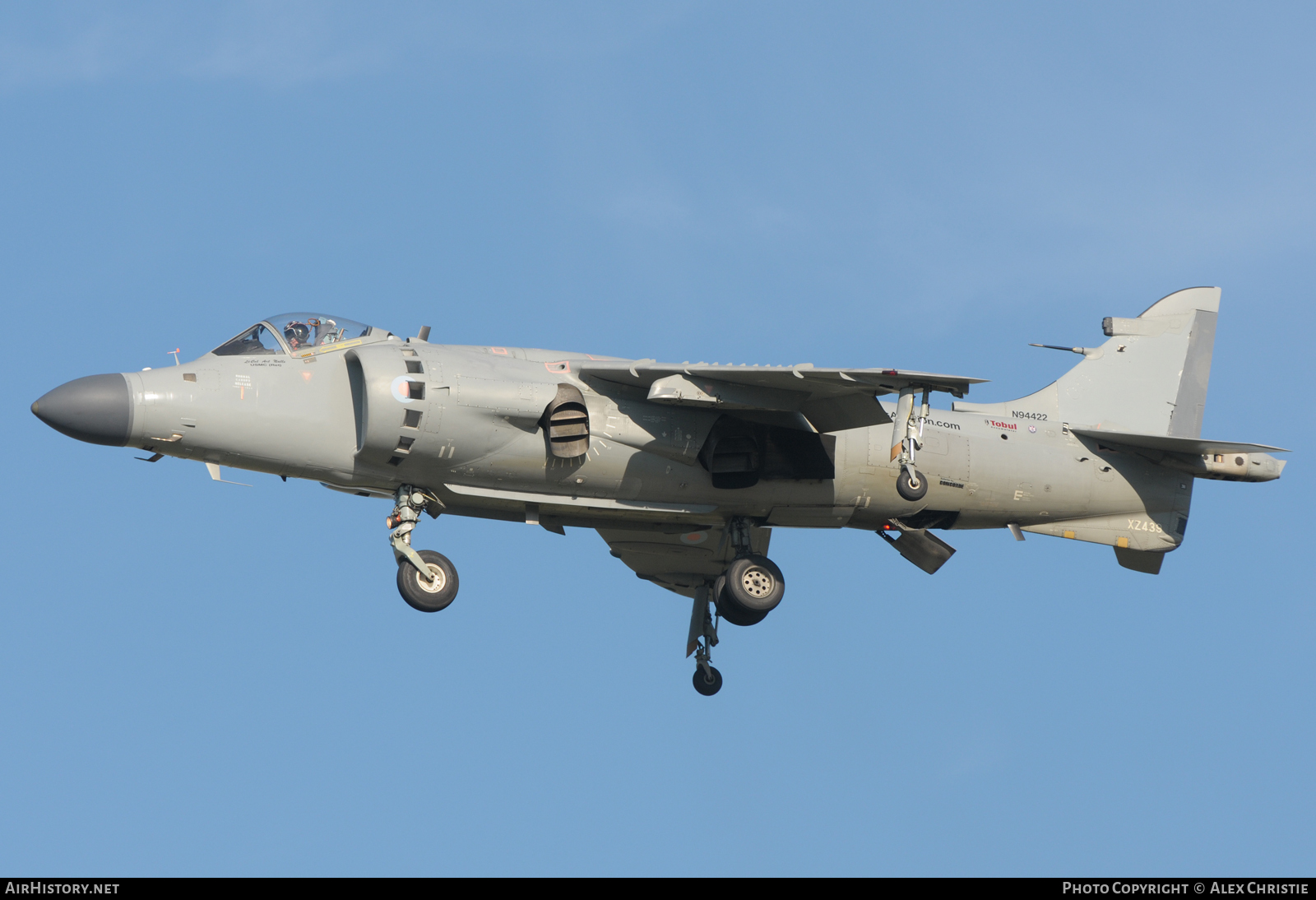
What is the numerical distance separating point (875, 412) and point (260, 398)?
8114 mm

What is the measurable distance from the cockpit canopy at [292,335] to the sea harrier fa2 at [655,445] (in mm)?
27

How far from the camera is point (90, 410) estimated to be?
747 inches

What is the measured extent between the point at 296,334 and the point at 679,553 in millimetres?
7340

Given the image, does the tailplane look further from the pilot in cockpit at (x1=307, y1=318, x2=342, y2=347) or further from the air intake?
the pilot in cockpit at (x1=307, y1=318, x2=342, y2=347)

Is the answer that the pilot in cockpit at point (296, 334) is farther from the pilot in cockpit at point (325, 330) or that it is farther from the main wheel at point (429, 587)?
the main wheel at point (429, 587)

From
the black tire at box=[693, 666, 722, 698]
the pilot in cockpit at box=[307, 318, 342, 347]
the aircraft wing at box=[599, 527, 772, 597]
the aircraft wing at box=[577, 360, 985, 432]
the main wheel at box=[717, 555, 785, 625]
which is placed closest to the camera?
the aircraft wing at box=[577, 360, 985, 432]

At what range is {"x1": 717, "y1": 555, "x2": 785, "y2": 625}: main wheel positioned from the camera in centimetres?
2183

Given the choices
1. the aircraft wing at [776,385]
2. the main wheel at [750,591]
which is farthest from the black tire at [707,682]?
the aircraft wing at [776,385]

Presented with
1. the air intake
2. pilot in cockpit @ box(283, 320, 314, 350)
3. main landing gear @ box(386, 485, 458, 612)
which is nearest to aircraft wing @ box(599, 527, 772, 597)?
the air intake

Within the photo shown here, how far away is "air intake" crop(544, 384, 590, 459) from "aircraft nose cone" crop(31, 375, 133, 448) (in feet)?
17.1

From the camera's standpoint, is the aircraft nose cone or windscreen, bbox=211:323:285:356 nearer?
the aircraft nose cone

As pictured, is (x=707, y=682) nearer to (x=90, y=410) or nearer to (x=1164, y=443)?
(x=1164, y=443)

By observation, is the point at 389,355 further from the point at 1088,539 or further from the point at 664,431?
the point at 1088,539

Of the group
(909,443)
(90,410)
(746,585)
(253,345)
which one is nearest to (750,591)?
(746,585)
